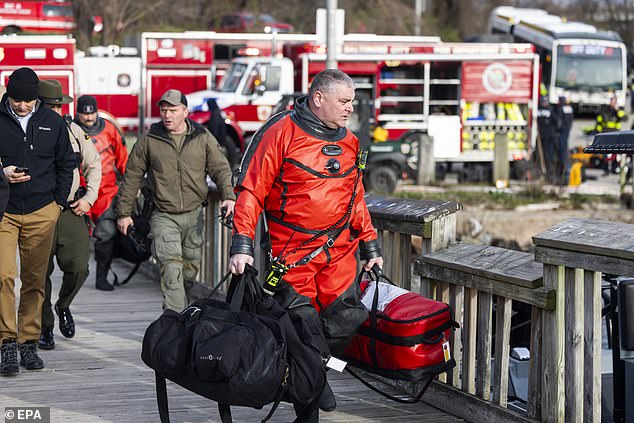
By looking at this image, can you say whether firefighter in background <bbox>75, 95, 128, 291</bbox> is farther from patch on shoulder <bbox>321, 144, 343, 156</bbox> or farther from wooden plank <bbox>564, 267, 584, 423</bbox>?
wooden plank <bbox>564, 267, 584, 423</bbox>

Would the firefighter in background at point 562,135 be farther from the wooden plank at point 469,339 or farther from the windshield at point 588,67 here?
the wooden plank at point 469,339

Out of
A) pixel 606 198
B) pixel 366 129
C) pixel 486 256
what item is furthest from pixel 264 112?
pixel 486 256

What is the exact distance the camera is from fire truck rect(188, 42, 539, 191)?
23500 millimetres

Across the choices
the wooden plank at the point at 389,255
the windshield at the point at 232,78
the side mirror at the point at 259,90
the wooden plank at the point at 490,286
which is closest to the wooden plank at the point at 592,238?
the wooden plank at the point at 490,286

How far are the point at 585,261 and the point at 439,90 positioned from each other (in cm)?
2092

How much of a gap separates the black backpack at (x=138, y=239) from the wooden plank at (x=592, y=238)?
136 inches

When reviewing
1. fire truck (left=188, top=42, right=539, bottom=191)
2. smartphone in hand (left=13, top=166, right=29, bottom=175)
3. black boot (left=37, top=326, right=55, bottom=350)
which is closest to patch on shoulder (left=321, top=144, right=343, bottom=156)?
smartphone in hand (left=13, top=166, right=29, bottom=175)

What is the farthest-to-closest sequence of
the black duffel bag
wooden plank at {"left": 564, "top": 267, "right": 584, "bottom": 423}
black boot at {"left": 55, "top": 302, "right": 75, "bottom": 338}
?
black boot at {"left": 55, "top": 302, "right": 75, "bottom": 338}, wooden plank at {"left": 564, "top": 267, "right": 584, "bottom": 423}, the black duffel bag

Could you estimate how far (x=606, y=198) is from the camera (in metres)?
20.5

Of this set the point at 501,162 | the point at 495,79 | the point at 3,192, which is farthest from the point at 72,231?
the point at 495,79

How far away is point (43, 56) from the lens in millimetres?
22703

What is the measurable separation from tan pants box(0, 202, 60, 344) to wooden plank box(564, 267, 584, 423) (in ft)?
10.8

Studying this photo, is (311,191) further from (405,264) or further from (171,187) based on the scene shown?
(171,187)

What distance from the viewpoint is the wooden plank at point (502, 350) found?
5691 millimetres
